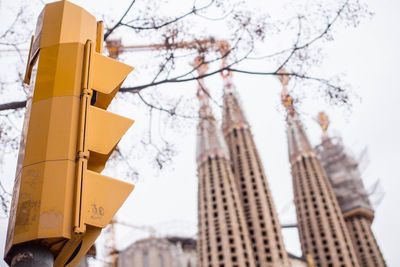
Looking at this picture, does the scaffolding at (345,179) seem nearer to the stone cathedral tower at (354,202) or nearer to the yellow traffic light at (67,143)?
the stone cathedral tower at (354,202)

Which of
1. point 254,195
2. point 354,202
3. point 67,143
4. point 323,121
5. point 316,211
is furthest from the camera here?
point 323,121

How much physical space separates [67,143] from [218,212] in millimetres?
65792

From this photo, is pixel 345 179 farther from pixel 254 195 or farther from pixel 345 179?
pixel 254 195

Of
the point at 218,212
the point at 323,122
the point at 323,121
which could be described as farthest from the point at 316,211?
the point at 323,121

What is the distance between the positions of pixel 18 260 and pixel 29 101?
3.43 feet

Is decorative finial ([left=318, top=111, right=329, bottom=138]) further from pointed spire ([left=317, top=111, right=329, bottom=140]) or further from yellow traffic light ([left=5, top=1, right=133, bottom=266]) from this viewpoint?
yellow traffic light ([left=5, top=1, right=133, bottom=266])

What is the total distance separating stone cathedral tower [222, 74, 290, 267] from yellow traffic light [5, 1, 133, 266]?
58.7 meters

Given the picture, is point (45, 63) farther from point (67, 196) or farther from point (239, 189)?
point (239, 189)

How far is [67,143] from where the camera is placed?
282 centimetres

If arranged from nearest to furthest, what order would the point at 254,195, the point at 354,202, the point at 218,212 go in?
1. the point at 218,212
2. the point at 254,195
3. the point at 354,202

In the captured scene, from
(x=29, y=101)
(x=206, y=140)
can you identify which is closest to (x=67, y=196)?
(x=29, y=101)

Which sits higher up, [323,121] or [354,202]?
[323,121]

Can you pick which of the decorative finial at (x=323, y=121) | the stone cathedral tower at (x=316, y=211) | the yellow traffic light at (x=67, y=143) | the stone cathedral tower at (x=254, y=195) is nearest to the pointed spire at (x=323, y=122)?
the decorative finial at (x=323, y=121)

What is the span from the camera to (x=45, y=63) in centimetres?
320
